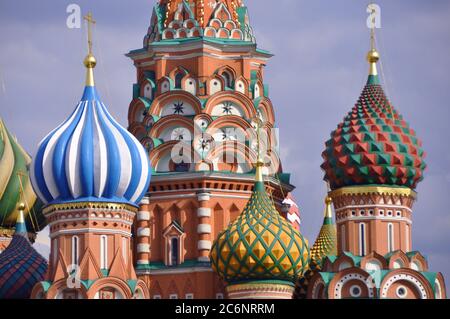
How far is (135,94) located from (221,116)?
2756mm

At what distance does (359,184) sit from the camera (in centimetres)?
5475

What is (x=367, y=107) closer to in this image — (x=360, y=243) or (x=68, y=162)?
(x=360, y=243)

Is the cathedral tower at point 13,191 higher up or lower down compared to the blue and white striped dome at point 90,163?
higher up

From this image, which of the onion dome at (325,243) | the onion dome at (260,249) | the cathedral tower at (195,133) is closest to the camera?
the onion dome at (260,249)

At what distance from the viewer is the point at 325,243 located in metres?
57.5

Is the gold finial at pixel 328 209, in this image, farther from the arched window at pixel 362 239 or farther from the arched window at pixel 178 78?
the arched window at pixel 178 78

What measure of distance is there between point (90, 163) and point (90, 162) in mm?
24

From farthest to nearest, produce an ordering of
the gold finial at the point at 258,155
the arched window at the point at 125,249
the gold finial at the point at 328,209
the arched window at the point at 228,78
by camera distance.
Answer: the arched window at the point at 228,78
the gold finial at the point at 328,209
the gold finial at the point at 258,155
the arched window at the point at 125,249

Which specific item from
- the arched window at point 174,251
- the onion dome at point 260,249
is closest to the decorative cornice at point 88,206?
the onion dome at point 260,249

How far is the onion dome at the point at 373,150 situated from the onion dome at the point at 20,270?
7.53 meters

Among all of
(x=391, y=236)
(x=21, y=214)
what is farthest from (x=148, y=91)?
(x=391, y=236)

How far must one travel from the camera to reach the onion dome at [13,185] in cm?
6122

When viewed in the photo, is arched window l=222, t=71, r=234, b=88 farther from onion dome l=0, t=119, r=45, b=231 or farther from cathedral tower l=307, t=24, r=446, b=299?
onion dome l=0, t=119, r=45, b=231

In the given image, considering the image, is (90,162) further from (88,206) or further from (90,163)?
(88,206)
